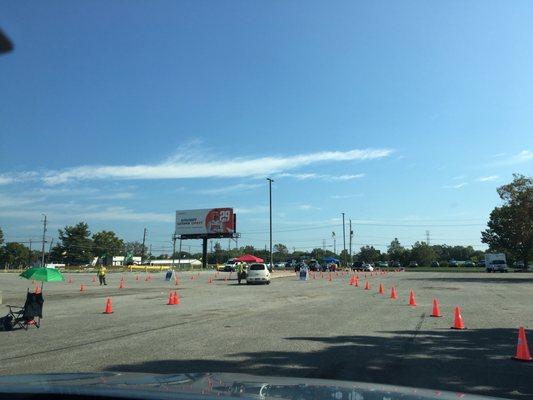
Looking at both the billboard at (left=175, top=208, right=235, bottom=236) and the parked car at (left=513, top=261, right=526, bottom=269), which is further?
the parked car at (left=513, top=261, right=526, bottom=269)

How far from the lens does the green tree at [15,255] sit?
486ft

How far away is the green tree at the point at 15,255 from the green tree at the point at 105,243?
24.4 m

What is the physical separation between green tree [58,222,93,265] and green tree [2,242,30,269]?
2000cm

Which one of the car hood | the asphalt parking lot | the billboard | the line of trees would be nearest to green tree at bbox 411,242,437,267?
the line of trees

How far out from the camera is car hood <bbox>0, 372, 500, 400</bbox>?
3.39 meters

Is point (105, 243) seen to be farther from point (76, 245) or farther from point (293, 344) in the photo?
point (293, 344)

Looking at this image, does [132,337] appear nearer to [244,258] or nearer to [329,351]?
[329,351]

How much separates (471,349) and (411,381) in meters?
3.33

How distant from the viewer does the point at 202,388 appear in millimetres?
3627

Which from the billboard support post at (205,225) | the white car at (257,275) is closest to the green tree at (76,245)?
the billboard support post at (205,225)

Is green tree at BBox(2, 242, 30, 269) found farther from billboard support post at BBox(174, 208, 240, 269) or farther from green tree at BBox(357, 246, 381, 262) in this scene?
green tree at BBox(357, 246, 381, 262)

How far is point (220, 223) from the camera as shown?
306 feet

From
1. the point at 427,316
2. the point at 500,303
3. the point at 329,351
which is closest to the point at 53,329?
the point at 329,351

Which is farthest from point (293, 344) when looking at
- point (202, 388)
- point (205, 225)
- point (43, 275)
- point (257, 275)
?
point (205, 225)
